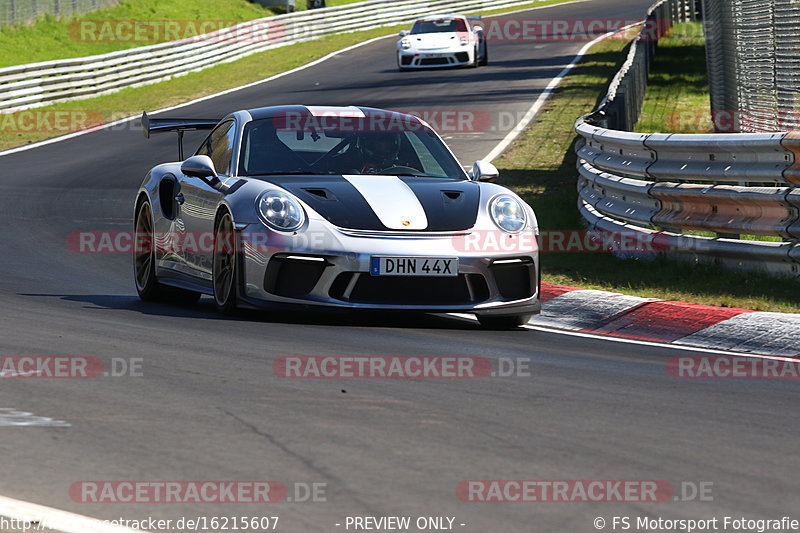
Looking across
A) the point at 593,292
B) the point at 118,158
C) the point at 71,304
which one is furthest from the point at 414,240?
the point at 118,158

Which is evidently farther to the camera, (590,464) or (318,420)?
(318,420)

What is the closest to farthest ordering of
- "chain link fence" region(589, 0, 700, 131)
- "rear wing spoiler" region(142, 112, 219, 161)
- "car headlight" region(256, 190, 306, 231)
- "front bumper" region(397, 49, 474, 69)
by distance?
"car headlight" region(256, 190, 306, 231), "rear wing spoiler" region(142, 112, 219, 161), "chain link fence" region(589, 0, 700, 131), "front bumper" region(397, 49, 474, 69)

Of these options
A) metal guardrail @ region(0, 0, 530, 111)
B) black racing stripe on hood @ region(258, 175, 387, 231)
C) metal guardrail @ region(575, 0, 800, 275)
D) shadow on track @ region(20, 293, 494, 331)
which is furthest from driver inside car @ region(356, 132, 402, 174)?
metal guardrail @ region(0, 0, 530, 111)

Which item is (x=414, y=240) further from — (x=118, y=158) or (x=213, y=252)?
(x=118, y=158)

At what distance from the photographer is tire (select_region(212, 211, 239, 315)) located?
8352mm

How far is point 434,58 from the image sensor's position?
111ft

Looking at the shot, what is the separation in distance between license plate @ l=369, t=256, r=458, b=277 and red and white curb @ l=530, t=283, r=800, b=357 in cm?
108

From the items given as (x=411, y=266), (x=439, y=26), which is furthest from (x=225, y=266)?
(x=439, y=26)

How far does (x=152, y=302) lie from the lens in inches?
384

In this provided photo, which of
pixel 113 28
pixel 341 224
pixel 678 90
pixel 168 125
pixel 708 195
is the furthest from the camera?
pixel 113 28

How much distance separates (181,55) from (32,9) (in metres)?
6.47

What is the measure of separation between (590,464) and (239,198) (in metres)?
4.19

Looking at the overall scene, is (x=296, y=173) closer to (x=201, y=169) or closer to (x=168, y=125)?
(x=201, y=169)

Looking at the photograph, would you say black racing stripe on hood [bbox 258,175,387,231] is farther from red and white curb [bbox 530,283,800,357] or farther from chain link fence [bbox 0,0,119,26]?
chain link fence [bbox 0,0,119,26]
